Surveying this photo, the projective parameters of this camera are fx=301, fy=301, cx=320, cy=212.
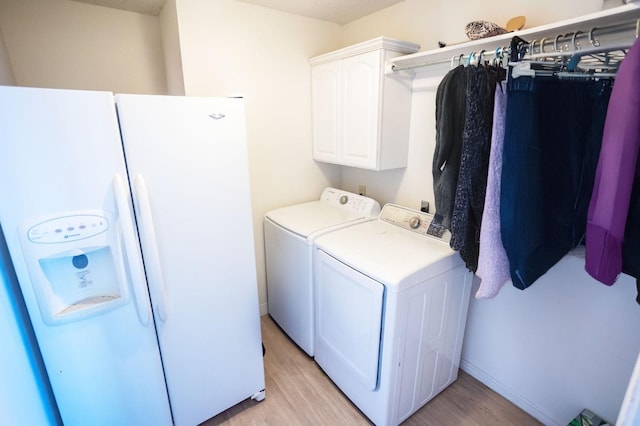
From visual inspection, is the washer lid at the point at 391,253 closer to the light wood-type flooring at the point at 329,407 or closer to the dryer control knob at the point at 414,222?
the dryer control knob at the point at 414,222

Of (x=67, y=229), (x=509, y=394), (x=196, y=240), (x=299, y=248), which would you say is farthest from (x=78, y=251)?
(x=509, y=394)

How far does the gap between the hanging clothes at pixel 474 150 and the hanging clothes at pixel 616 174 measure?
15.0 inches

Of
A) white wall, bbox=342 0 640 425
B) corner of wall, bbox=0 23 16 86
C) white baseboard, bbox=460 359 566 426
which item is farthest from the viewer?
white baseboard, bbox=460 359 566 426

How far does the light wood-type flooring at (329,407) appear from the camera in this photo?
5.69 feet

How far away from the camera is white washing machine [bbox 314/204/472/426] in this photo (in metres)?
1.48

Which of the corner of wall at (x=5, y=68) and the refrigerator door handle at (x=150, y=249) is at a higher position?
the corner of wall at (x=5, y=68)

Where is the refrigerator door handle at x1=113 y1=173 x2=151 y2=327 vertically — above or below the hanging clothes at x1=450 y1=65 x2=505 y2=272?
below

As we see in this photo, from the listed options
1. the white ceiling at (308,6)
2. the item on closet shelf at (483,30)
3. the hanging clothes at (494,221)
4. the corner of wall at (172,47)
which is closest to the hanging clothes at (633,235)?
the hanging clothes at (494,221)

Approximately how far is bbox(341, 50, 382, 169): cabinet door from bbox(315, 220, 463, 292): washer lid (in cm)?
52

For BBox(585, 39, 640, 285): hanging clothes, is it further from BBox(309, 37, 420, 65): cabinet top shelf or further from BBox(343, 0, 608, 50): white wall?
BBox(309, 37, 420, 65): cabinet top shelf

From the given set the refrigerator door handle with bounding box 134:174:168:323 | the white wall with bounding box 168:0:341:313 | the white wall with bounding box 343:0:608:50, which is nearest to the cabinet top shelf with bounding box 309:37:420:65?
the white wall with bounding box 343:0:608:50

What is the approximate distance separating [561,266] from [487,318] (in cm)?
57

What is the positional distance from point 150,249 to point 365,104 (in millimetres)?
1557

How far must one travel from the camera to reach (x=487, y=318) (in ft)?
6.22
